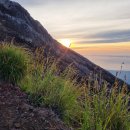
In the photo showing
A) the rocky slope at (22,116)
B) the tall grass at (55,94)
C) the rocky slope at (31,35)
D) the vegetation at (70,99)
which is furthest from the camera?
the rocky slope at (31,35)

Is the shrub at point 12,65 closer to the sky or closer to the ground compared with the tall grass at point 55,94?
closer to the sky

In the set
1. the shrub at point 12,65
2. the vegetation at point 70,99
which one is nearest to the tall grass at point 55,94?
the vegetation at point 70,99

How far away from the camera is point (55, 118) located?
1112cm

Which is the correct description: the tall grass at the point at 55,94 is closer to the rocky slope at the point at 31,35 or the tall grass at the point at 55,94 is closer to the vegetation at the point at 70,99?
the vegetation at the point at 70,99

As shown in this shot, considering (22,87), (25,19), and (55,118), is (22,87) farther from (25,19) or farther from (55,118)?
(25,19)

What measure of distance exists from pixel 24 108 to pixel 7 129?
1.36 m

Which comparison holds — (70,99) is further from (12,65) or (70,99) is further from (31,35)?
(31,35)

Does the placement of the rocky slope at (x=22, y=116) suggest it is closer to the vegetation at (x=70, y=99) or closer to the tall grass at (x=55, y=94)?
the tall grass at (x=55, y=94)

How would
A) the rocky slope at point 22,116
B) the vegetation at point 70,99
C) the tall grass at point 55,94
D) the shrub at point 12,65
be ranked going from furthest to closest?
1. the shrub at point 12,65
2. the tall grass at point 55,94
3. the vegetation at point 70,99
4. the rocky slope at point 22,116

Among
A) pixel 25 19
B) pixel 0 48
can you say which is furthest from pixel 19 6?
pixel 0 48

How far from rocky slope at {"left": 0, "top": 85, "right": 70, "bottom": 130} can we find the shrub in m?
1.74

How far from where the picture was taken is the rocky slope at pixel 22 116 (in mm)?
10125

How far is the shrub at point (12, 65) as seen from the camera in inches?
548

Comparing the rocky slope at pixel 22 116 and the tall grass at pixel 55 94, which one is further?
the tall grass at pixel 55 94
